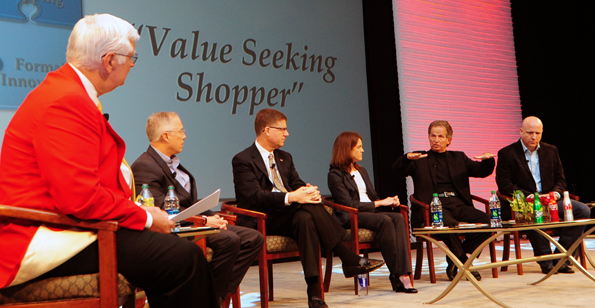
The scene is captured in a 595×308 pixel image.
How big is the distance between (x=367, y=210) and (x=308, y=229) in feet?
2.94

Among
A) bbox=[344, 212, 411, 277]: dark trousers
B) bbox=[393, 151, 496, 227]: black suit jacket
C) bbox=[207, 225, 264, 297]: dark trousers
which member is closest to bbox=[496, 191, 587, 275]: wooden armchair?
bbox=[393, 151, 496, 227]: black suit jacket

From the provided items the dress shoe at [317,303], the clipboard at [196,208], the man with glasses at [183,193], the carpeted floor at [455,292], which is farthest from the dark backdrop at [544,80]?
the clipboard at [196,208]

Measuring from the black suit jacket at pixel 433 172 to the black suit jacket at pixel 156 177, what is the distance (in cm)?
207

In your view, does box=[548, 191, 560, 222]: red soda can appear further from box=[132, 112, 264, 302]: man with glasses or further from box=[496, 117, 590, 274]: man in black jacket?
box=[132, 112, 264, 302]: man with glasses

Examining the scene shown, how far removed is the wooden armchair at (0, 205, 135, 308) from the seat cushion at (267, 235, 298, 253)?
1701 mm

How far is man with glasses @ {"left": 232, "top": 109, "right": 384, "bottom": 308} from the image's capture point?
10.5 feet

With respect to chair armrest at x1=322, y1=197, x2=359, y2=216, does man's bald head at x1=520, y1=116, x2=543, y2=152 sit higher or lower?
higher

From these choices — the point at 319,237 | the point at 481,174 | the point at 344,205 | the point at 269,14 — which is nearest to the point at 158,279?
the point at 319,237

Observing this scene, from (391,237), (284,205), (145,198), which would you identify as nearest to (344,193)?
(391,237)

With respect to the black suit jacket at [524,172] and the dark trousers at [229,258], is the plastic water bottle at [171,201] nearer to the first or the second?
the dark trousers at [229,258]

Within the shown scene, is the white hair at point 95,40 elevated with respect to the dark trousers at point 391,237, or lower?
elevated

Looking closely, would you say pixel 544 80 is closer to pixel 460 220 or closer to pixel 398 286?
pixel 460 220

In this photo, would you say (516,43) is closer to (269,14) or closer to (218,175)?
(269,14)

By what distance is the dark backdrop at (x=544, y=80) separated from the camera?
6.62 metres
